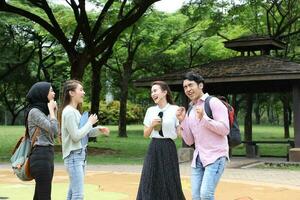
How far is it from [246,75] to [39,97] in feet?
38.1

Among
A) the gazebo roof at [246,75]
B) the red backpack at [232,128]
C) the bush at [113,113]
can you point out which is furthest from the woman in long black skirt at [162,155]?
the bush at [113,113]

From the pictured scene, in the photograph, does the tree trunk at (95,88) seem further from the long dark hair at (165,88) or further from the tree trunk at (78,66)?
the long dark hair at (165,88)

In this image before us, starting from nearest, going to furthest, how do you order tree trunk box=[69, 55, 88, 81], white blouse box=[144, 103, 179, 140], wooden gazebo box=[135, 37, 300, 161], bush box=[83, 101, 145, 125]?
white blouse box=[144, 103, 179, 140], wooden gazebo box=[135, 37, 300, 161], tree trunk box=[69, 55, 88, 81], bush box=[83, 101, 145, 125]

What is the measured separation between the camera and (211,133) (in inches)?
211

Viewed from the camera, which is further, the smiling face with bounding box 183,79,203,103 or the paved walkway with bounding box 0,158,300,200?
the paved walkway with bounding box 0,158,300,200

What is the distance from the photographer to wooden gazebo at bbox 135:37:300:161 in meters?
16.3

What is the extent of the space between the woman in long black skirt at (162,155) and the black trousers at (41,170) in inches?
45.5

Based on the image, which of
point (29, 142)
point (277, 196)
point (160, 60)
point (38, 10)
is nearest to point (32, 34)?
point (38, 10)

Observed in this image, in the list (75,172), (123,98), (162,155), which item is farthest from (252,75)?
(123,98)

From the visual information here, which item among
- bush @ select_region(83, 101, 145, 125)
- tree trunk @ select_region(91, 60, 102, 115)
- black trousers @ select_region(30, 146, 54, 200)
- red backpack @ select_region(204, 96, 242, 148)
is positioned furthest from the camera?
bush @ select_region(83, 101, 145, 125)

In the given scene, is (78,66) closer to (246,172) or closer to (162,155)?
(246,172)

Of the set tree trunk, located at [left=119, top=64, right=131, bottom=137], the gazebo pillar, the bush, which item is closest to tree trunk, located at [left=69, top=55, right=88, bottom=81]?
the gazebo pillar

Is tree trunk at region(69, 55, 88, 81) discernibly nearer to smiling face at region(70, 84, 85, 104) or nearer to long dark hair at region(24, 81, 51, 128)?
smiling face at region(70, 84, 85, 104)

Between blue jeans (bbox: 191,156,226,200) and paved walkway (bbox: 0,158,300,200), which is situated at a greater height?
blue jeans (bbox: 191,156,226,200)
